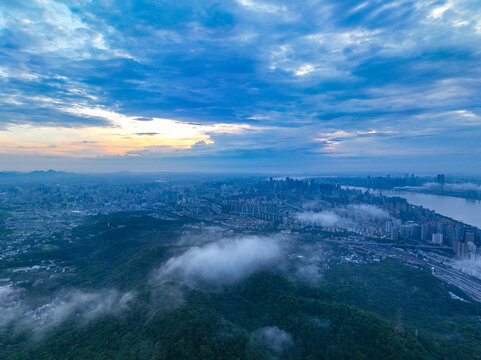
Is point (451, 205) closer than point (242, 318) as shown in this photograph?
No

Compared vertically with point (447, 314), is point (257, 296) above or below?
above

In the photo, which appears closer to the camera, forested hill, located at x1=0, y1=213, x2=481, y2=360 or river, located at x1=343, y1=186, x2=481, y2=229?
forested hill, located at x1=0, y1=213, x2=481, y2=360

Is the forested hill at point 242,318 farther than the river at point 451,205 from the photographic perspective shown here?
No

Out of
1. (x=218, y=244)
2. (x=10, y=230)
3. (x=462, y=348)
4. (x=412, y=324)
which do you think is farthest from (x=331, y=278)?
(x=10, y=230)

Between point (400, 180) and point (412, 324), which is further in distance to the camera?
point (400, 180)

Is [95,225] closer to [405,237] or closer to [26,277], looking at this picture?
[26,277]

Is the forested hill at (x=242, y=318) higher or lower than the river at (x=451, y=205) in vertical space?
lower

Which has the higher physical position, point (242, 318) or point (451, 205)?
point (451, 205)

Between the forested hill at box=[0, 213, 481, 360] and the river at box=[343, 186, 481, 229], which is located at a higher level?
the river at box=[343, 186, 481, 229]
